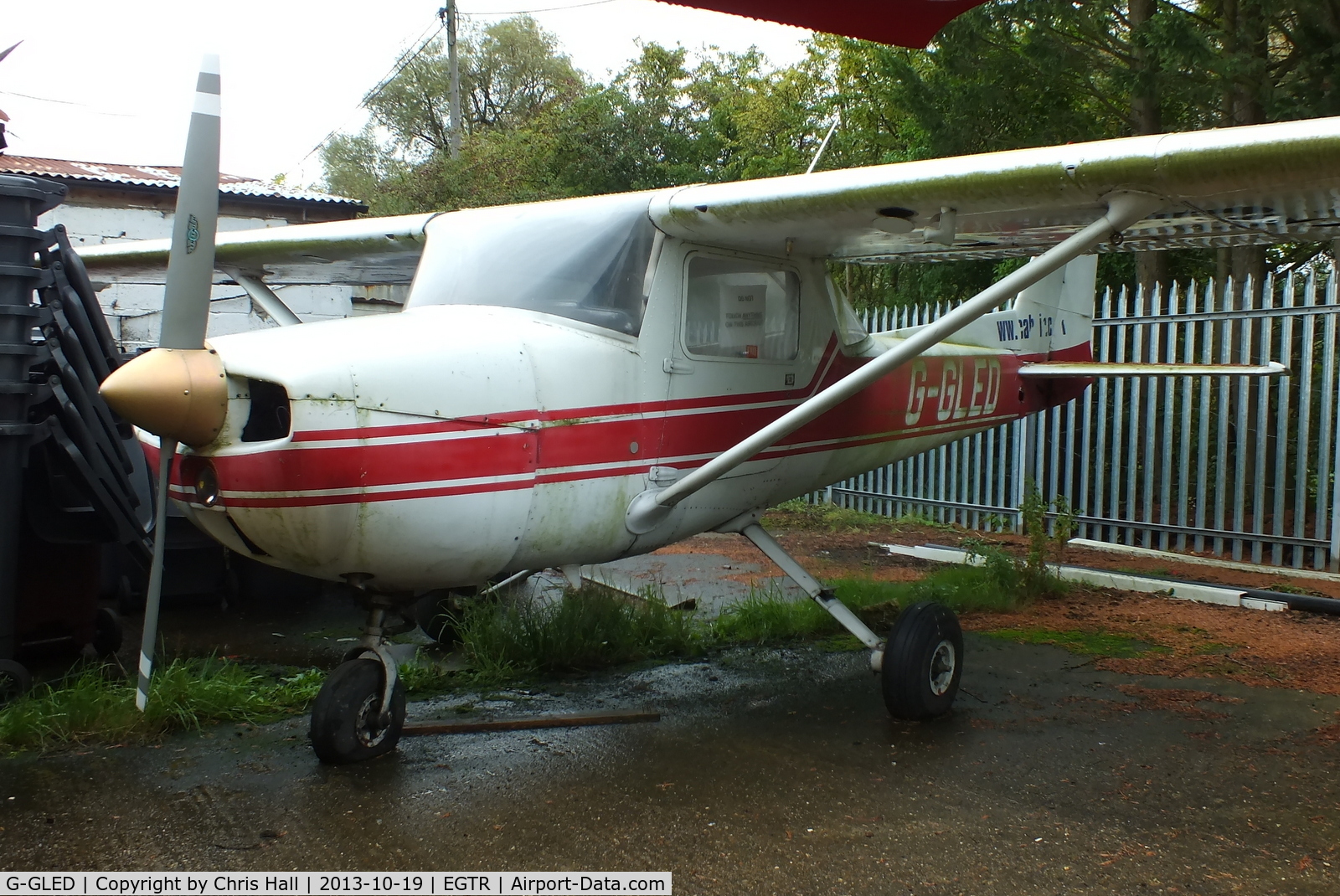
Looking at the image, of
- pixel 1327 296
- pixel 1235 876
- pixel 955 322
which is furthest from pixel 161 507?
pixel 1327 296

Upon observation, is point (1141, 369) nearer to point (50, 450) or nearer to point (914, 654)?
point (914, 654)

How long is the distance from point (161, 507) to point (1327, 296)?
809cm

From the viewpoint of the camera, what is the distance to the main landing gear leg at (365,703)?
3.84 metres

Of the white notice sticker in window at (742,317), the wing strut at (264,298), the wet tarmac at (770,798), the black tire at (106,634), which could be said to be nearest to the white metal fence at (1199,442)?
the wet tarmac at (770,798)

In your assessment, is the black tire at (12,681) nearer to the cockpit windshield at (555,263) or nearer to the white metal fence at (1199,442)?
the cockpit windshield at (555,263)

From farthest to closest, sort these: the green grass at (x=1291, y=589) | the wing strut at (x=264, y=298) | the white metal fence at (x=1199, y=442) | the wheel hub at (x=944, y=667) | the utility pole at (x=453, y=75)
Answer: the utility pole at (x=453, y=75), the white metal fence at (x=1199, y=442), the green grass at (x=1291, y=589), the wing strut at (x=264, y=298), the wheel hub at (x=944, y=667)

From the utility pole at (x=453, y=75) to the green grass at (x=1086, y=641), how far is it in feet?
63.8

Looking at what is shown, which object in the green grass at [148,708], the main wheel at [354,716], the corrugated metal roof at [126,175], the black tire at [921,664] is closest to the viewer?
the main wheel at [354,716]

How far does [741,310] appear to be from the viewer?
4910 mm

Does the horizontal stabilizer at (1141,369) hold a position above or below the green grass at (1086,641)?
above

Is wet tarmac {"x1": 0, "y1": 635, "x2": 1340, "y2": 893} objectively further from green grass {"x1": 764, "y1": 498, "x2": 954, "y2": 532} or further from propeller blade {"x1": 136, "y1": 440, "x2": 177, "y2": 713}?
green grass {"x1": 764, "y1": 498, "x2": 954, "y2": 532}

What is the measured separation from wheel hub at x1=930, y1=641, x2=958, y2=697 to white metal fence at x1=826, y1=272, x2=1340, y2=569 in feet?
12.5

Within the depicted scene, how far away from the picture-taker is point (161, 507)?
11.5ft

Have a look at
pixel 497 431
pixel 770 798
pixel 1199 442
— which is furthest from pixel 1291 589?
pixel 497 431
